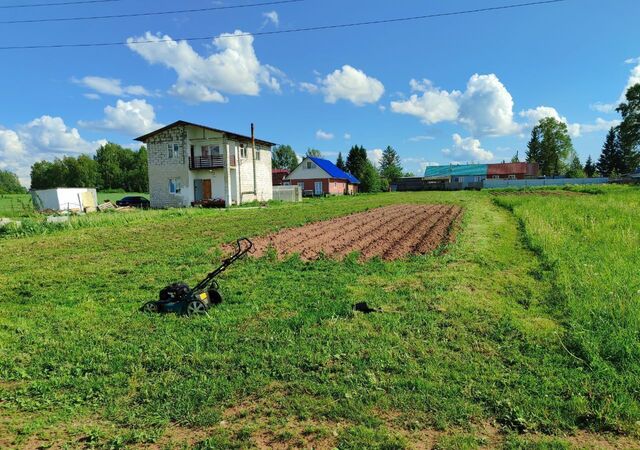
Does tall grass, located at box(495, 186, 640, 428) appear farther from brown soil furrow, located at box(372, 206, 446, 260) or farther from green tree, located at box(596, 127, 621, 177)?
green tree, located at box(596, 127, 621, 177)

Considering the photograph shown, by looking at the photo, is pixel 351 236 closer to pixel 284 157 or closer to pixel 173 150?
pixel 173 150

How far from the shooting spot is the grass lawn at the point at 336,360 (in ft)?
10.5

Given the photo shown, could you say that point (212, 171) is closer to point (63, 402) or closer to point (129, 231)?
point (129, 231)

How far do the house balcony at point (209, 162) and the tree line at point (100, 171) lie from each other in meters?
68.0

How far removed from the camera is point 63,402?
12.1 feet

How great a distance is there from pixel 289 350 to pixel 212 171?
31659 mm

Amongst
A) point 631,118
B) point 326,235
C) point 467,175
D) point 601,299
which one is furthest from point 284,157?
point 601,299

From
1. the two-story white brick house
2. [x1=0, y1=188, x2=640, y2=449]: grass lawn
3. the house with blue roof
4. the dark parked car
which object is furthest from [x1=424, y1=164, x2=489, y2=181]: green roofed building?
[x1=0, y1=188, x2=640, y2=449]: grass lawn

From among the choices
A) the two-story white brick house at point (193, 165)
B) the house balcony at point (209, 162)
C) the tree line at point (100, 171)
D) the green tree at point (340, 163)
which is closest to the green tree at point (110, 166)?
the tree line at point (100, 171)

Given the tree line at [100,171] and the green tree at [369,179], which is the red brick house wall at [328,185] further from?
the tree line at [100,171]

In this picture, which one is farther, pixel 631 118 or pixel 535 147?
pixel 535 147

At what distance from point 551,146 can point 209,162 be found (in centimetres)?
7635

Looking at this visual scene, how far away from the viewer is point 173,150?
34.5 meters

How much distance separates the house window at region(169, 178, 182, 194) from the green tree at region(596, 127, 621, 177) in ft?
293
